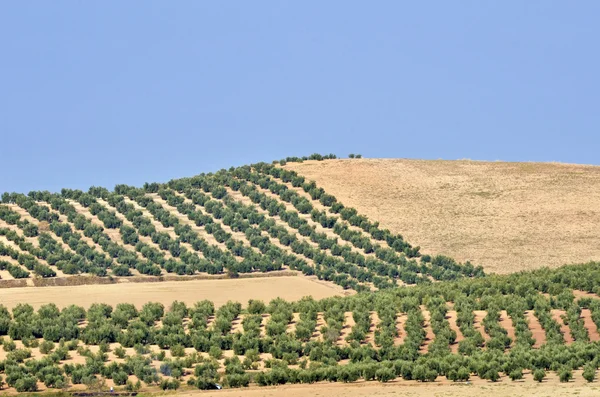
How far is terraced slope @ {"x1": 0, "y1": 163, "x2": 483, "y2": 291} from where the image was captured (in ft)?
282

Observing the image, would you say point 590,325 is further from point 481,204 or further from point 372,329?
point 481,204

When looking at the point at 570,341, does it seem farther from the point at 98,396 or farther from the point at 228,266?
the point at 228,266

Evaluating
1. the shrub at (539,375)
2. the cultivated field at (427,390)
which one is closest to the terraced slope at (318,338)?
the shrub at (539,375)

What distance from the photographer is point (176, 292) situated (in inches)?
3172

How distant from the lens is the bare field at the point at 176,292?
252 ft

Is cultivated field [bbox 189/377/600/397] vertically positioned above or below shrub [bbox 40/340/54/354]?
below

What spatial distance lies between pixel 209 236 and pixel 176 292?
1417 centimetres

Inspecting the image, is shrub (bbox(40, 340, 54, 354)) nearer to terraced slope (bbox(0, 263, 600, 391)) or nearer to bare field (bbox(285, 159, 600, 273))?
terraced slope (bbox(0, 263, 600, 391))

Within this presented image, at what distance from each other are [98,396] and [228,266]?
33.9 meters

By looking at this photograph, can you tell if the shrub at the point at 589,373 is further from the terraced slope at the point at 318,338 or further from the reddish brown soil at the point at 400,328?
the reddish brown soil at the point at 400,328

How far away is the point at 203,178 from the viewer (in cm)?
10888

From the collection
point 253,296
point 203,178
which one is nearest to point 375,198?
point 203,178

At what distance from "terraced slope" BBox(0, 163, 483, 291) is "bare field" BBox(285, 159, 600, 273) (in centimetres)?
249

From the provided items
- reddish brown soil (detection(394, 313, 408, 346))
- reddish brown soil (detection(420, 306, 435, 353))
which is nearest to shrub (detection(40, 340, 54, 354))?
reddish brown soil (detection(394, 313, 408, 346))
